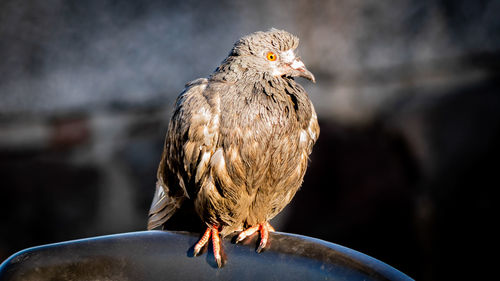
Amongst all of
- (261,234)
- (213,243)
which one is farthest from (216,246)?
(261,234)

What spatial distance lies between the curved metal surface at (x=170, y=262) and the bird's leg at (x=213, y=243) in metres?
0.03

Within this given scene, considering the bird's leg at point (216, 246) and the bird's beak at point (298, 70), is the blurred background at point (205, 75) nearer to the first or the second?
the bird's beak at point (298, 70)

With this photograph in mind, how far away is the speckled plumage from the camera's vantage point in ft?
9.55

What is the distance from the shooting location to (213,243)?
8.92ft

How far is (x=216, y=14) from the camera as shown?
580 cm

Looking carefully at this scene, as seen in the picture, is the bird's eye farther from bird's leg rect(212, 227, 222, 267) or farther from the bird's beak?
bird's leg rect(212, 227, 222, 267)

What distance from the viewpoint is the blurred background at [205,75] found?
17.9ft

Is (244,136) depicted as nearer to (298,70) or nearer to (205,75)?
(298,70)

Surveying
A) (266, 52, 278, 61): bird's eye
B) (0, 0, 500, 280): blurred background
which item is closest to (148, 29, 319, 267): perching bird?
(266, 52, 278, 61): bird's eye

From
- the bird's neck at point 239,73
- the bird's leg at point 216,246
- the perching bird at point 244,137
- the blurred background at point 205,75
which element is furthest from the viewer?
the blurred background at point 205,75

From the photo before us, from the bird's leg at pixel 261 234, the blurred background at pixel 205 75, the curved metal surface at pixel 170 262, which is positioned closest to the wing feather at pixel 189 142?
the bird's leg at pixel 261 234

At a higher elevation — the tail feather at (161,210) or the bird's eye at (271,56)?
the bird's eye at (271,56)

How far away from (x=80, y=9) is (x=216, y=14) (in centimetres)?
133

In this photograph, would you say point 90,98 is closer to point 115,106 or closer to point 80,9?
point 115,106
